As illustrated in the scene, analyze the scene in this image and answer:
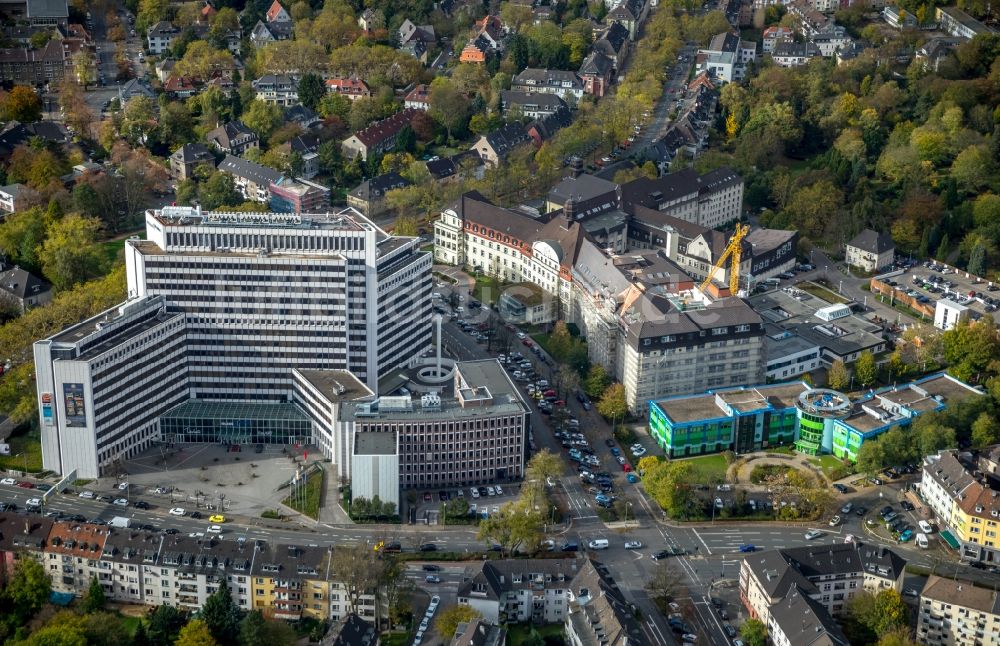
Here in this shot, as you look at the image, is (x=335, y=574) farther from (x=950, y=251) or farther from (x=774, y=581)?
(x=950, y=251)

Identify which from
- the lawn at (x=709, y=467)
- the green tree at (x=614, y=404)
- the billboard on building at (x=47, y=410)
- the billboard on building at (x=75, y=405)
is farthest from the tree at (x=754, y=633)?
the billboard on building at (x=47, y=410)

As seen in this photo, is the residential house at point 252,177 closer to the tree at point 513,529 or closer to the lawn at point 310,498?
the lawn at point 310,498

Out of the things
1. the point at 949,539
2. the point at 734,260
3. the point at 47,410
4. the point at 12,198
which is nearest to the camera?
the point at 949,539

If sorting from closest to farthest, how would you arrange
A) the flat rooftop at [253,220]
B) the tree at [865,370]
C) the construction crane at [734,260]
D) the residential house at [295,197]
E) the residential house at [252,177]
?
the flat rooftop at [253,220] → the tree at [865,370] → the construction crane at [734,260] → the residential house at [295,197] → the residential house at [252,177]

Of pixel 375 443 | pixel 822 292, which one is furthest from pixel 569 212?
pixel 375 443

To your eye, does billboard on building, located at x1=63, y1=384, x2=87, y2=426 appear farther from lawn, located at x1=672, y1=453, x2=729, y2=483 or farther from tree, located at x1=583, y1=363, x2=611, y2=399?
lawn, located at x1=672, y1=453, x2=729, y2=483

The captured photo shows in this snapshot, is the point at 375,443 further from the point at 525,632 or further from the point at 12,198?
the point at 12,198
